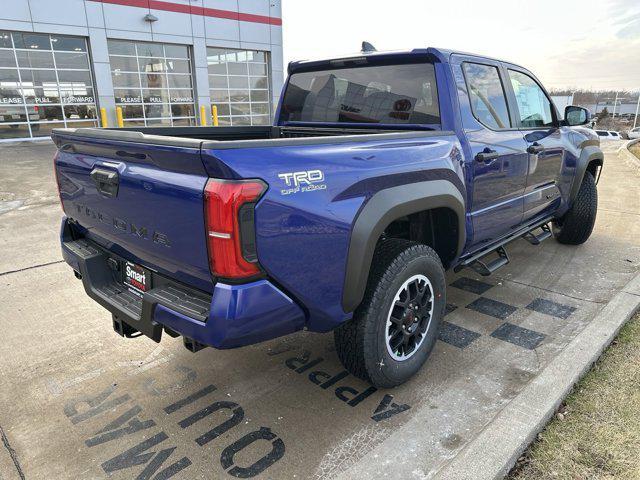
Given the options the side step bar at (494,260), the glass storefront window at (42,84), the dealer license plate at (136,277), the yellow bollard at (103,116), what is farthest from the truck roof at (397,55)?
the glass storefront window at (42,84)

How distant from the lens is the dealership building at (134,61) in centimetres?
1534

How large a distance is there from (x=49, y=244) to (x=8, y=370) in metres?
2.91

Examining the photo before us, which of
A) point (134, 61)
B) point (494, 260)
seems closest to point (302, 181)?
point (494, 260)

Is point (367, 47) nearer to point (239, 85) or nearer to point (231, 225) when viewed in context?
point (231, 225)

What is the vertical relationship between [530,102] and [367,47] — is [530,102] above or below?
below

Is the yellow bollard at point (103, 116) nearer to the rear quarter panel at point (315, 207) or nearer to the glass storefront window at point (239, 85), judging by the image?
the glass storefront window at point (239, 85)

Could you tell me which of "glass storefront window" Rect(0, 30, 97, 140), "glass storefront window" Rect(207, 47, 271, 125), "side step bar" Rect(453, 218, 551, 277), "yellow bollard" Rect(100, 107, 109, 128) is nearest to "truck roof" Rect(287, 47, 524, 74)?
"side step bar" Rect(453, 218, 551, 277)

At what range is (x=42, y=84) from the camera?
15984mm

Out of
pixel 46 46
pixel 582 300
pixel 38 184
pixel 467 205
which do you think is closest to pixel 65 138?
pixel 467 205

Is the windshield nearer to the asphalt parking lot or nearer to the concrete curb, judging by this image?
the asphalt parking lot

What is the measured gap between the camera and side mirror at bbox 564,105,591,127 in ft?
14.9

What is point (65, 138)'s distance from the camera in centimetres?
276

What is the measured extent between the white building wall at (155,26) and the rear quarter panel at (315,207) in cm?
1656

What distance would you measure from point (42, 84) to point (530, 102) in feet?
54.7
